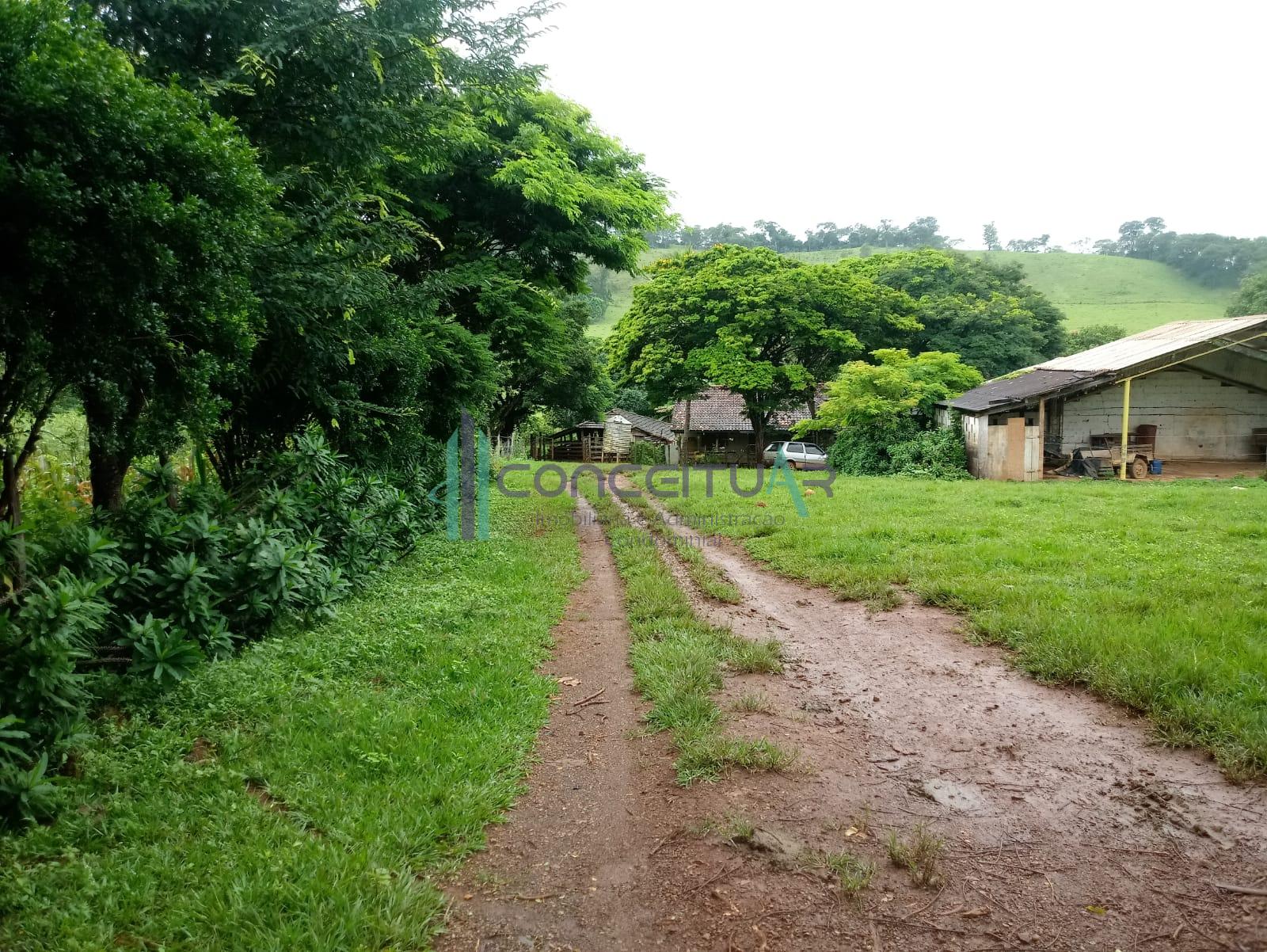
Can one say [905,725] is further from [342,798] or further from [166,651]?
[166,651]

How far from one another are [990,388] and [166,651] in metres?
23.5

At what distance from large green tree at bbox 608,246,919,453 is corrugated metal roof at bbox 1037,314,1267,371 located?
296 inches

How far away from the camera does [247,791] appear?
340 cm

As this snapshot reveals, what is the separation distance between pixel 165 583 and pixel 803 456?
25.7 metres

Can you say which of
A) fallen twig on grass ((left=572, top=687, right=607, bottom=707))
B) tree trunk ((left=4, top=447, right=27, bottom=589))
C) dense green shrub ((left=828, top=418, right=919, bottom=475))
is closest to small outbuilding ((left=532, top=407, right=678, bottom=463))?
dense green shrub ((left=828, top=418, right=919, bottom=475))

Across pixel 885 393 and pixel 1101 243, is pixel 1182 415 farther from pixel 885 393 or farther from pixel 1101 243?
pixel 1101 243

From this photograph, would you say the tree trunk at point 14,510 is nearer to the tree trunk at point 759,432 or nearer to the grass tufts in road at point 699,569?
the grass tufts in road at point 699,569

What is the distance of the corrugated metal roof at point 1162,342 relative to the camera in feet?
60.0

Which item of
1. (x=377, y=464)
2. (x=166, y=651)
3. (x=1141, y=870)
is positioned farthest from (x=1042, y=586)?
(x=377, y=464)

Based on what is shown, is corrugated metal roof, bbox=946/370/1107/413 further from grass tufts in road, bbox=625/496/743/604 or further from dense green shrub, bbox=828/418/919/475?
grass tufts in road, bbox=625/496/743/604

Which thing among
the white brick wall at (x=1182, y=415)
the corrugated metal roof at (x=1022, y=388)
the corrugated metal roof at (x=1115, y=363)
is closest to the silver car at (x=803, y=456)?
the corrugated metal roof at (x=1022, y=388)

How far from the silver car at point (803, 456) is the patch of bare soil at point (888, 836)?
2315 centimetres

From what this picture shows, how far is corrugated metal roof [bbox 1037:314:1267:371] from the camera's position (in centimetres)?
1828

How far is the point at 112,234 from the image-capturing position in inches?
137
